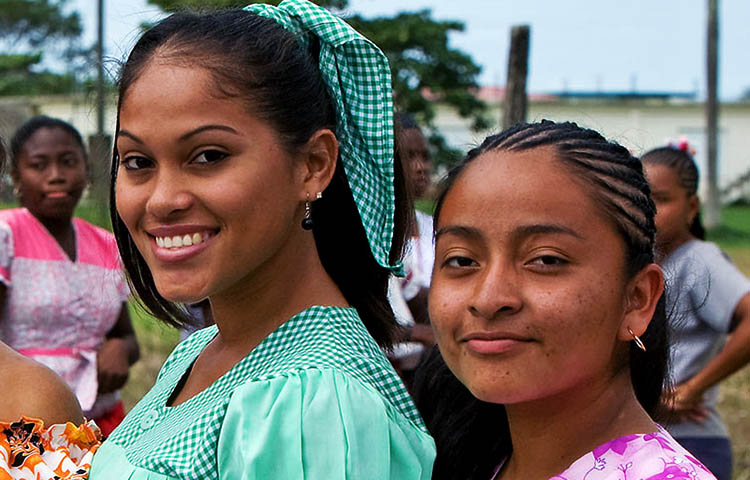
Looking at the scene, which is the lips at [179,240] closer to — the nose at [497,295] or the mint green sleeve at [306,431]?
the mint green sleeve at [306,431]

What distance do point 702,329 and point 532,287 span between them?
2660mm

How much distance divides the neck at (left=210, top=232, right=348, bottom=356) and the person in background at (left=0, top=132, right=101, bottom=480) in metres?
0.34

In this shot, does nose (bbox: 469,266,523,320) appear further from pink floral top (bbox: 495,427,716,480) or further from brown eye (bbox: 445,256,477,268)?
pink floral top (bbox: 495,427,716,480)

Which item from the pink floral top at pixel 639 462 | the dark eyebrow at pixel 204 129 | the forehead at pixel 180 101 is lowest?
the pink floral top at pixel 639 462

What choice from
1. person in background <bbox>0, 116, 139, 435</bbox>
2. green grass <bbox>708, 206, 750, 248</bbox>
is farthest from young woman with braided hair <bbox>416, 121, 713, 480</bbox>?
green grass <bbox>708, 206, 750, 248</bbox>

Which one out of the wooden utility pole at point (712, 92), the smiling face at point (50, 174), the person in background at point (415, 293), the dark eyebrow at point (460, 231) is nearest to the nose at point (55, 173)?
the smiling face at point (50, 174)

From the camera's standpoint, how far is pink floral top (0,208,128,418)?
3.95 m

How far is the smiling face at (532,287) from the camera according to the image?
1.55 metres

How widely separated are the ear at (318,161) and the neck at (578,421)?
1.60 feet

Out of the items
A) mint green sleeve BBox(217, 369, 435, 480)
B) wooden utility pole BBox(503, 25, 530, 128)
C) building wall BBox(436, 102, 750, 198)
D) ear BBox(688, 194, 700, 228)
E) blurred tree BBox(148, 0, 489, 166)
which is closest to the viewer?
mint green sleeve BBox(217, 369, 435, 480)

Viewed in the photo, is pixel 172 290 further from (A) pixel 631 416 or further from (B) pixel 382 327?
(A) pixel 631 416

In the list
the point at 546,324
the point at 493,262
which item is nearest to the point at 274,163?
the point at 493,262

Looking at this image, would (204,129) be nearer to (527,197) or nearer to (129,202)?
(129,202)

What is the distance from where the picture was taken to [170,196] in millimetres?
1623
